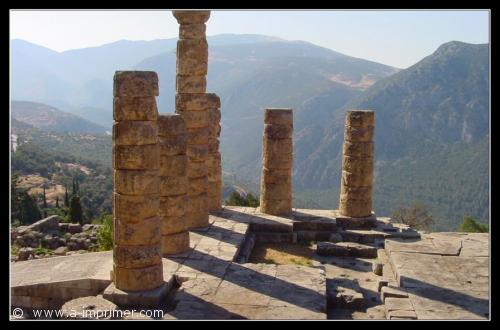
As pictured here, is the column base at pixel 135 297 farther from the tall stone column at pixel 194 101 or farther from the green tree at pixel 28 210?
the green tree at pixel 28 210

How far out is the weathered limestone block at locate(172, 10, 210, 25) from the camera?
16.3 m

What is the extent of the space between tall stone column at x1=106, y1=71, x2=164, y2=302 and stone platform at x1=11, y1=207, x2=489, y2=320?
90 cm

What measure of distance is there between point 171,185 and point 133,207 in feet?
8.63

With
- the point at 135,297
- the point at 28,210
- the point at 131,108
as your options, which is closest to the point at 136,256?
the point at 135,297

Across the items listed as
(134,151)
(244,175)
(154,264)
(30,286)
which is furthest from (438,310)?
(244,175)

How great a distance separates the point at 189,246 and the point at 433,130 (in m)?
98.2

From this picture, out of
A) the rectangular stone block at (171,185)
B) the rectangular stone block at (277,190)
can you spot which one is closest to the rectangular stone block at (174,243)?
the rectangular stone block at (171,185)

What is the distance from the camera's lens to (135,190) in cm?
1118

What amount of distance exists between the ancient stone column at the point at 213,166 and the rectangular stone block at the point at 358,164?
4.56 meters

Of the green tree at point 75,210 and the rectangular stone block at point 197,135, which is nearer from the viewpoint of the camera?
the rectangular stone block at point 197,135

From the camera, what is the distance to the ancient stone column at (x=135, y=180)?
36.3 feet

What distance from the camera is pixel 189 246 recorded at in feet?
47.8

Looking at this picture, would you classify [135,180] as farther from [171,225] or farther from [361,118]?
[361,118]
